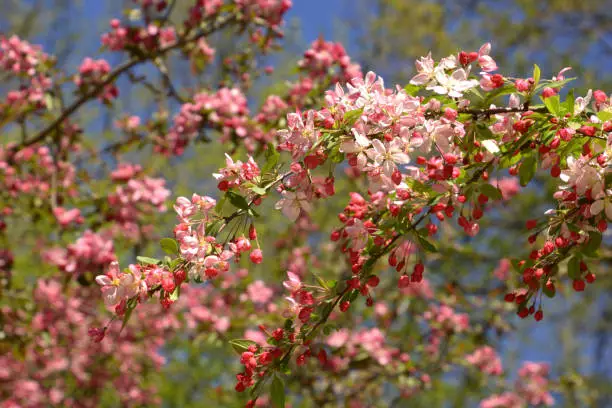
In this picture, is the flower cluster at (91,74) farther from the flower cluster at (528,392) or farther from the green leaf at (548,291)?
the flower cluster at (528,392)

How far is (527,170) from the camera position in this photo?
5.39 feet

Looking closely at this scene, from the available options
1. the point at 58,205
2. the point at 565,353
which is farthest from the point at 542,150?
the point at 565,353

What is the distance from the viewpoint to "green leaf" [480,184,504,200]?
1.60 m

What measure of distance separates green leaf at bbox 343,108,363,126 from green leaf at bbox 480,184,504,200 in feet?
1.21

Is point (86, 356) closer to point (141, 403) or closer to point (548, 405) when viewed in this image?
point (141, 403)

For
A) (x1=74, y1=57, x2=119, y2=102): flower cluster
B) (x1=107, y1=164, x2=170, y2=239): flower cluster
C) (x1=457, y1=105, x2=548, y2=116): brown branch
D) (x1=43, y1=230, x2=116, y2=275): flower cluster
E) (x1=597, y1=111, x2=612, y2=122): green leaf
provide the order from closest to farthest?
(x1=597, y1=111, x2=612, y2=122): green leaf < (x1=457, y1=105, x2=548, y2=116): brown branch < (x1=43, y1=230, x2=116, y2=275): flower cluster < (x1=107, y1=164, x2=170, y2=239): flower cluster < (x1=74, y1=57, x2=119, y2=102): flower cluster

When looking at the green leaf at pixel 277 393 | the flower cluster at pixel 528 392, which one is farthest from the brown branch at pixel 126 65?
the flower cluster at pixel 528 392

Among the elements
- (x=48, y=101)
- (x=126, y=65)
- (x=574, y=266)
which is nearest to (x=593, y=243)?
(x=574, y=266)

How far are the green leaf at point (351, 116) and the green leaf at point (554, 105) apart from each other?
463mm

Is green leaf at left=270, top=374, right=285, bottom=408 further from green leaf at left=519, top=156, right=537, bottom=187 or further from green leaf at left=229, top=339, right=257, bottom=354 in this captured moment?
green leaf at left=519, top=156, right=537, bottom=187

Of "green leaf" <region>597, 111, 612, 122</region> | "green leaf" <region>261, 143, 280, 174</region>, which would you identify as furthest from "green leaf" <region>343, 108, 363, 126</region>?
"green leaf" <region>597, 111, 612, 122</region>

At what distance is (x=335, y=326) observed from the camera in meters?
1.78

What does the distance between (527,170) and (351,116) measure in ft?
1.57

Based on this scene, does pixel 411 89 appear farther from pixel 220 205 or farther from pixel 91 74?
pixel 91 74
